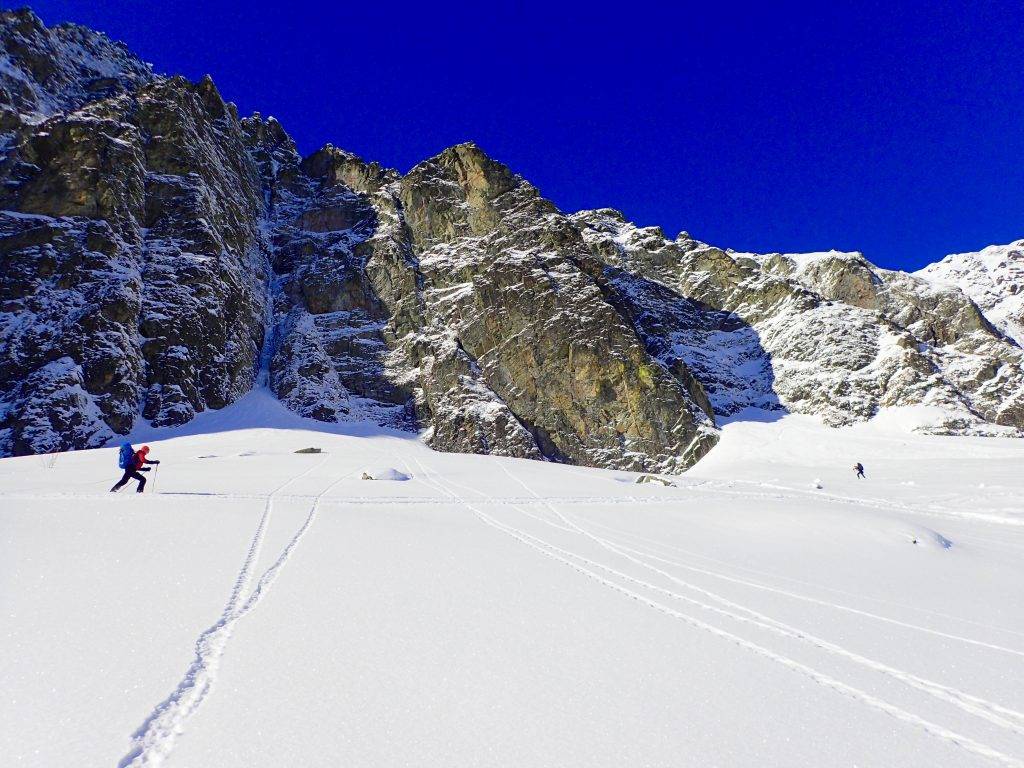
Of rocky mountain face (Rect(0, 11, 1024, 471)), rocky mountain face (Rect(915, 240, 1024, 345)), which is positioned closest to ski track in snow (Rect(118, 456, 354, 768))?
rocky mountain face (Rect(0, 11, 1024, 471))

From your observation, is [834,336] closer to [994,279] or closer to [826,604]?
[826,604]

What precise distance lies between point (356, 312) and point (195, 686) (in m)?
65.2

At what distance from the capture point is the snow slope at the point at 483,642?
292 cm

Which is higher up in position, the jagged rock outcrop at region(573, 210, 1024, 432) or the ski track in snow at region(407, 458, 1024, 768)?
the jagged rock outcrop at region(573, 210, 1024, 432)

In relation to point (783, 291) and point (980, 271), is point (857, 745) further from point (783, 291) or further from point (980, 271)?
point (980, 271)

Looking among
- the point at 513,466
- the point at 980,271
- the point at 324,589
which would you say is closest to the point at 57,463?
the point at 513,466

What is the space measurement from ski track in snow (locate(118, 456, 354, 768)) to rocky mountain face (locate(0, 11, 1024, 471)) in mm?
47361

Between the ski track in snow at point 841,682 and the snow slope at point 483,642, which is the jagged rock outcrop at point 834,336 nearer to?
the snow slope at point 483,642

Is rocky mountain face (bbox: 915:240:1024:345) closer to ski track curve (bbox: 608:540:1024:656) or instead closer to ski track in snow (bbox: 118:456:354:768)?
ski track curve (bbox: 608:540:1024:656)

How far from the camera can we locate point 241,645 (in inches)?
157

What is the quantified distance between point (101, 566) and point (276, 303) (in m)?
68.3

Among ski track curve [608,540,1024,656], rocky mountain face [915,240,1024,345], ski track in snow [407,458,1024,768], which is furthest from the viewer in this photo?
rocky mountain face [915,240,1024,345]

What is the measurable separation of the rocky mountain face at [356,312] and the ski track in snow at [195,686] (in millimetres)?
47361

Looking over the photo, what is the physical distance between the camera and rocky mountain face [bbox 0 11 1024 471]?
155ft
